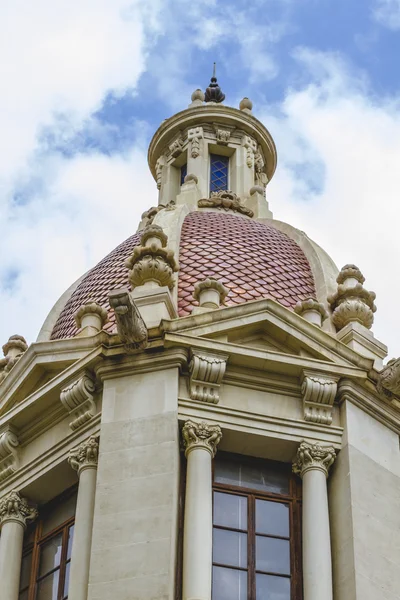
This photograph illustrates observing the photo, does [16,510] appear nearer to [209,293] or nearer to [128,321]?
[128,321]

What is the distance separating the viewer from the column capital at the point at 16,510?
27203 mm

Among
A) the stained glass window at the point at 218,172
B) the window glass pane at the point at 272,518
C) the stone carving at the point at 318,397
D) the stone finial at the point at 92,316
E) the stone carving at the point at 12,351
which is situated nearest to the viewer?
the window glass pane at the point at 272,518

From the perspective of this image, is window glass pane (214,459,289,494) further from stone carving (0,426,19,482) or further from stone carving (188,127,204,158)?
stone carving (188,127,204,158)

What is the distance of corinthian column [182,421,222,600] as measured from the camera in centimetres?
2369

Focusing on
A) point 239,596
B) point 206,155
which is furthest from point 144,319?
point 206,155

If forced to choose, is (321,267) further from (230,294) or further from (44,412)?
(44,412)

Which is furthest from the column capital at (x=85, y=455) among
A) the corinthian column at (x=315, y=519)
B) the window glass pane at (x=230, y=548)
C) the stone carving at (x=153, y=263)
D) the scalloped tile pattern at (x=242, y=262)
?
the scalloped tile pattern at (x=242, y=262)

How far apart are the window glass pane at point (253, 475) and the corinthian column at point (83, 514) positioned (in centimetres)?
193

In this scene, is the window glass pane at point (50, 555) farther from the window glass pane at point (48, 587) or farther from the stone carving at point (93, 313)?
the stone carving at point (93, 313)

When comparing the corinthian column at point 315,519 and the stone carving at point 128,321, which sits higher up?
the stone carving at point 128,321

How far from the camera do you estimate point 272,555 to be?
25.3 metres

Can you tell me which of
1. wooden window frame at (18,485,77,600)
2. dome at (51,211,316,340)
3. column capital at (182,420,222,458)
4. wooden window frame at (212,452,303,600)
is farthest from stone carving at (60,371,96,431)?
dome at (51,211,316,340)

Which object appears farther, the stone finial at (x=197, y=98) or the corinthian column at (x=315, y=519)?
the stone finial at (x=197, y=98)

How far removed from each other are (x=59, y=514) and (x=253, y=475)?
318 centimetres
